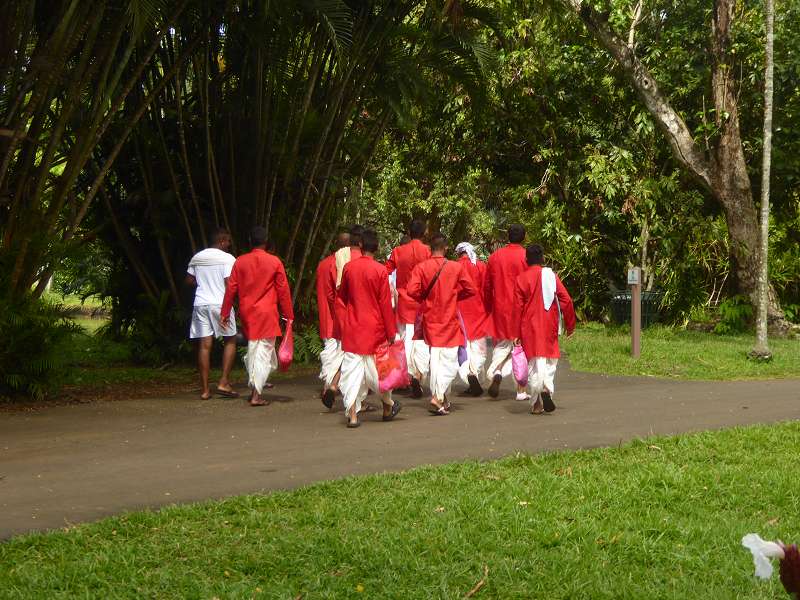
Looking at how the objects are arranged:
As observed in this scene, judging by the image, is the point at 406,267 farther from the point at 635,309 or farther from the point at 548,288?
the point at 635,309

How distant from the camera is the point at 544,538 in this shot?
602 cm

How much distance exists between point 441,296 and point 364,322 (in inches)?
51.7

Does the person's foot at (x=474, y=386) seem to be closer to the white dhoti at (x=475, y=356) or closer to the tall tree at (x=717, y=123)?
the white dhoti at (x=475, y=356)

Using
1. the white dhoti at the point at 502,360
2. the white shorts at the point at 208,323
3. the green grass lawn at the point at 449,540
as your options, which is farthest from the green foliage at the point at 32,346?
the green grass lawn at the point at 449,540

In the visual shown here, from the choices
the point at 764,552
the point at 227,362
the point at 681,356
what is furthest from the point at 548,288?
the point at 764,552

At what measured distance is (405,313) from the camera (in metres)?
12.5

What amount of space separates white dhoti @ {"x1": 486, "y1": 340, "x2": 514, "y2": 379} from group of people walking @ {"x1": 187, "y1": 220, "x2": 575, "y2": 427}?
1 centimetres

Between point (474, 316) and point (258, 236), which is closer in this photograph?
point (258, 236)

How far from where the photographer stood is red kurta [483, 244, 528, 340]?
12.7m

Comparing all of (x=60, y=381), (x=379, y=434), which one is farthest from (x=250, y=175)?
(x=379, y=434)

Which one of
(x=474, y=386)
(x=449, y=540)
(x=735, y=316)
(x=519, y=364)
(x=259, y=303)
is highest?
(x=259, y=303)

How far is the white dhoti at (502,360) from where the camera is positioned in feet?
41.0

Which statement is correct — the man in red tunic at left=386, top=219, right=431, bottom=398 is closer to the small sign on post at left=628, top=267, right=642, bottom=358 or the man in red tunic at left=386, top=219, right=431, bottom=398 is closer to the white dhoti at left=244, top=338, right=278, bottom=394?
the white dhoti at left=244, top=338, right=278, bottom=394

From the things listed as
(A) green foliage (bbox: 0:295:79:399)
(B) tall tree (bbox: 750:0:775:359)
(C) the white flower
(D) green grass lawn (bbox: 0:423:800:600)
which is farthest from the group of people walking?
(C) the white flower
